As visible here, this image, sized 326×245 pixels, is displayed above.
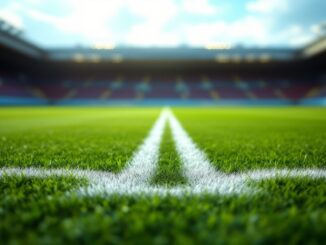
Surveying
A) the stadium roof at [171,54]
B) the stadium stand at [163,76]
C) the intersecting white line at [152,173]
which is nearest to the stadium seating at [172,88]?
the stadium stand at [163,76]

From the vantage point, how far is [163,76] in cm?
3459

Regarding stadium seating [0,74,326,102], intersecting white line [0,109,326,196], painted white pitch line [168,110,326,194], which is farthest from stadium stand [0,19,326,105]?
painted white pitch line [168,110,326,194]

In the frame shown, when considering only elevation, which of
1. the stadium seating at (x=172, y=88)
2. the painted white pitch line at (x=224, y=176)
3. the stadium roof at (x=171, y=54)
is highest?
the stadium roof at (x=171, y=54)

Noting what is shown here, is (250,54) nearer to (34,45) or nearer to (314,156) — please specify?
(34,45)

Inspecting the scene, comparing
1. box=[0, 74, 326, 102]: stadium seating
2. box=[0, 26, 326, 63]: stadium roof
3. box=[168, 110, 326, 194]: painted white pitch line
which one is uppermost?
box=[0, 26, 326, 63]: stadium roof

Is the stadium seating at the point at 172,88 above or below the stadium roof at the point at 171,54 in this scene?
below

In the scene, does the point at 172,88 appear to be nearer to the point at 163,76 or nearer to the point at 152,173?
the point at 163,76

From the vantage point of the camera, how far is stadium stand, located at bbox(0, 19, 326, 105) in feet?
91.1

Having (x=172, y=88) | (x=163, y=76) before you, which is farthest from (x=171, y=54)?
(x=163, y=76)

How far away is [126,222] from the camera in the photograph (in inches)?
31.0

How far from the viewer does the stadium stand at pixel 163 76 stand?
27.8 m

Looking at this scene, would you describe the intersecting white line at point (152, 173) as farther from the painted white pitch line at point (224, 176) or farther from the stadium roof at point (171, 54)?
the stadium roof at point (171, 54)

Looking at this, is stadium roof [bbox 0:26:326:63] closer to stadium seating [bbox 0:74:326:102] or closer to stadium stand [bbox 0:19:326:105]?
stadium stand [bbox 0:19:326:105]

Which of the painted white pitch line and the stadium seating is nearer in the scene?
the painted white pitch line
